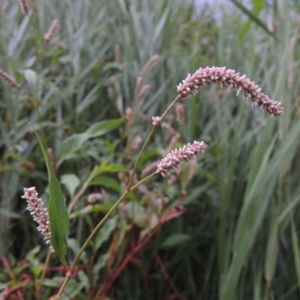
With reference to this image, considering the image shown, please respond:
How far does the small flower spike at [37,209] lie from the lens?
0.51m

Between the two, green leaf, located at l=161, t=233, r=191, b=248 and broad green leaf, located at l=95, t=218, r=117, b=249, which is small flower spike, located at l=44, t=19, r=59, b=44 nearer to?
broad green leaf, located at l=95, t=218, r=117, b=249

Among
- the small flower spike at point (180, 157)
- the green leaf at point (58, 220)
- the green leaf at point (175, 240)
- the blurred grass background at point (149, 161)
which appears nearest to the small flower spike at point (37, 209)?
the green leaf at point (58, 220)

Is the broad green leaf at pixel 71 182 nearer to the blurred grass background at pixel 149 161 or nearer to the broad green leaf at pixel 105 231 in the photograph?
the blurred grass background at pixel 149 161

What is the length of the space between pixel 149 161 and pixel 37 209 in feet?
2.87

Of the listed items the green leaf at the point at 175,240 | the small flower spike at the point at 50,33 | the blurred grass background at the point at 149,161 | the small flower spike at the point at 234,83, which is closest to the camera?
the small flower spike at the point at 234,83

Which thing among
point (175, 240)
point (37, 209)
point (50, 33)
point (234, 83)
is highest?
point (50, 33)

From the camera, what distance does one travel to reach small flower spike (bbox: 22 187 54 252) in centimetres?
51

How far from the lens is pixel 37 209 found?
1.69ft

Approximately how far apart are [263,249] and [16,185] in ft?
1.94

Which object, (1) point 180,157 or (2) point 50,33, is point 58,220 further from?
(2) point 50,33

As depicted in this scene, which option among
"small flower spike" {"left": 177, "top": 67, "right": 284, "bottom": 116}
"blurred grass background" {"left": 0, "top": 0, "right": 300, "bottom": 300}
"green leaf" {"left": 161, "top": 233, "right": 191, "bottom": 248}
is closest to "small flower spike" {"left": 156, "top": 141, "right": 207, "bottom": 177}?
"small flower spike" {"left": 177, "top": 67, "right": 284, "bottom": 116}

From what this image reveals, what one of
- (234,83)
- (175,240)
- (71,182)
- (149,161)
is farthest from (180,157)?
(149,161)

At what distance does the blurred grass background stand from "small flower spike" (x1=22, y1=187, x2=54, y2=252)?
375 millimetres

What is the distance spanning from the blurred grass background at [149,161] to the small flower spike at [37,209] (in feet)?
1.23
